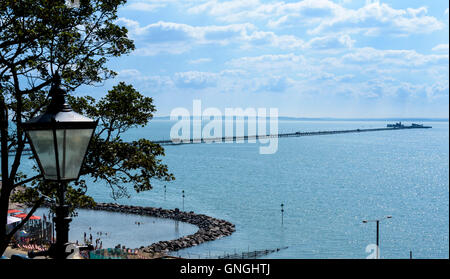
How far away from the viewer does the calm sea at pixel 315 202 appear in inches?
2638

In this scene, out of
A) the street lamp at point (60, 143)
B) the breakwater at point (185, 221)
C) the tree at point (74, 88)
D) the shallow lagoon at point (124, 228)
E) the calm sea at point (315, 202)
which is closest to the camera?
the street lamp at point (60, 143)

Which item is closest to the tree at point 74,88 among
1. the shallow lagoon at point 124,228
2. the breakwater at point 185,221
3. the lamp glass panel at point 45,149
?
the lamp glass panel at point 45,149

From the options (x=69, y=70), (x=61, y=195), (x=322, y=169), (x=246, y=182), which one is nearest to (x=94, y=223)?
(x=246, y=182)

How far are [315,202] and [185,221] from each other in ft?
105

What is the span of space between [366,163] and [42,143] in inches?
6492

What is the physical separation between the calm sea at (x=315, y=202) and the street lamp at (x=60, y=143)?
52368 mm

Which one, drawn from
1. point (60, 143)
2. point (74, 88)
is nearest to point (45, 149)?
point (60, 143)

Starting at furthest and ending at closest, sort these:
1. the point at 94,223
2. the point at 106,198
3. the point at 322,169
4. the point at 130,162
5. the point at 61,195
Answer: the point at 322,169 < the point at 106,198 < the point at 94,223 < the point at 130,162 < the point at 61,195

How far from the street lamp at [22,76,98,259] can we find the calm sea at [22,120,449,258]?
172 feet

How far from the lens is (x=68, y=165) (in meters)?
4.82

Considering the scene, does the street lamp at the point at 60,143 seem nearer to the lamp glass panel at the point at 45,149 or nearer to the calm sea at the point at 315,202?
the lamp glass panel at the point at 45,149

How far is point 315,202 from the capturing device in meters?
94.2

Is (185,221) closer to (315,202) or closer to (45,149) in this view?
(315,202)
